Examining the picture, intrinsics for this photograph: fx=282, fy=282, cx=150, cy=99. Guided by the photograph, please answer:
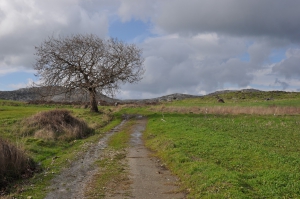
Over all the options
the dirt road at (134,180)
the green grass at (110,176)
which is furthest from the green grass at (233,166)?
the green grass at (110,176)

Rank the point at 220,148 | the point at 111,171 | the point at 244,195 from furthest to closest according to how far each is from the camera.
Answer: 1. the point at 220,148
2. the point at 111,171
3. the point at 244,195

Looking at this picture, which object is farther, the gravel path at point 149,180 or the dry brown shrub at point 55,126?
the dry brown shrub at point 55,126

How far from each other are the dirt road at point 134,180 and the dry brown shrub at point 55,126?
5.55 metres

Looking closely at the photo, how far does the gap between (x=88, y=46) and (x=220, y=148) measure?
3092 cm

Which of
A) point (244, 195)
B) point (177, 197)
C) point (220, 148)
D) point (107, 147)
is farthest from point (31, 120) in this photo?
point (244, 195)

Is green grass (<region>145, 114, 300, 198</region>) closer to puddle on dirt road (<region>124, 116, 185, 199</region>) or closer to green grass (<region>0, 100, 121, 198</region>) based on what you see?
puddle on dirt road (<region>124, 116, 185, 199</region>)

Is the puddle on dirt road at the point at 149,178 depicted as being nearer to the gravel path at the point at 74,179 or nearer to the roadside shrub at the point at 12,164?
the gravel path at the point at 74,179

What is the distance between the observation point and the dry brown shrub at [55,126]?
19.9 m

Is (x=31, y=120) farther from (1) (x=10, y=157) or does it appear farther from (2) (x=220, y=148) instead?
(2) (x=220, y=148)

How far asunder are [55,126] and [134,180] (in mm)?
12545

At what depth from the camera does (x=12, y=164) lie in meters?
11.1

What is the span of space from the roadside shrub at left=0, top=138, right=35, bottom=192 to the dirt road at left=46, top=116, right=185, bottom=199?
1.49 m

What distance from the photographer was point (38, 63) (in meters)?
39.6

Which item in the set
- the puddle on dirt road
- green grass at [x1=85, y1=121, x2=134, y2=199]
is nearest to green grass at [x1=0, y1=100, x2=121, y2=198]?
green grass at [x1=85, y1=121, x2=134, y2=199]
